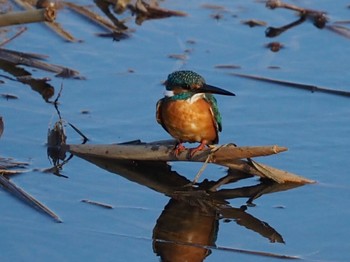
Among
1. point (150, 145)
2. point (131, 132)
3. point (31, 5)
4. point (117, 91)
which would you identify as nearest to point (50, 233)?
point (150, 145)

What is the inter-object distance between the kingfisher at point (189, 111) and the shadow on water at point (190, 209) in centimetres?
20

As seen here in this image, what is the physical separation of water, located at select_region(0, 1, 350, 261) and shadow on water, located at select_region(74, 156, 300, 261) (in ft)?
0.12

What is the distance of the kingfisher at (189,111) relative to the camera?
19.5 ft

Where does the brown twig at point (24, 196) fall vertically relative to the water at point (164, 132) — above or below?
above

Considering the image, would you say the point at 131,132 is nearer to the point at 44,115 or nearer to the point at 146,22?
the point at 44,115

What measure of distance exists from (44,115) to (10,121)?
0.75ft

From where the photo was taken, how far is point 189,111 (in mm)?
5957

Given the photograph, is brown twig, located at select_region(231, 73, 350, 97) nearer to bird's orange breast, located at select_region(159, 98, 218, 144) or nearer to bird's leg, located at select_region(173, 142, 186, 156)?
bird's orange breast, located at select_region(159, 98, 218, 144)

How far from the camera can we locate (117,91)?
23.7 feet

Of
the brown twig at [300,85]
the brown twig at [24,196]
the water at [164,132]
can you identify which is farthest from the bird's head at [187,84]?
the brown twig at [300,85]

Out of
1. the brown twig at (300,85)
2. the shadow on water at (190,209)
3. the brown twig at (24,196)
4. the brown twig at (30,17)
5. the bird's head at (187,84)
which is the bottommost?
the brown twig at (300,85)

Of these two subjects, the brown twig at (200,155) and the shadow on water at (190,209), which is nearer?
the shadow on water at (190,209)

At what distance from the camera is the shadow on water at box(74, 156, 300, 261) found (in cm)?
512

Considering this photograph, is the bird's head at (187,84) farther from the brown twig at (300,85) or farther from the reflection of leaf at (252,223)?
the brown twig at (300,85)
